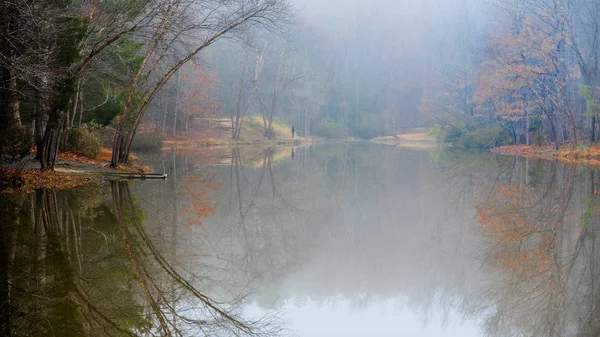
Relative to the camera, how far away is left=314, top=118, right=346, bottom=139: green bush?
66750 mm

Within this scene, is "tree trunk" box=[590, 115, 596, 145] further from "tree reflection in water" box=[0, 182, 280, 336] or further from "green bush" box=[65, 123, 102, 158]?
"tree reflection in water" box=[0, 182, 280, 336]

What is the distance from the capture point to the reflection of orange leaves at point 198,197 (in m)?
9.49

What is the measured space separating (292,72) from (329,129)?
13.2 meters

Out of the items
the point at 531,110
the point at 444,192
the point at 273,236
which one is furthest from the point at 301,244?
the point at 531,110

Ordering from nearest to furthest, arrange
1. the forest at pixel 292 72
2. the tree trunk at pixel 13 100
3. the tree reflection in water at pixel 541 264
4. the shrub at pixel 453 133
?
the tree reflection in water at pixel 541 264, the tree trunk at pixel 13 100, the forest at pixel 292 72, the shrub at pixel 453 133

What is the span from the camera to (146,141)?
36156 millimetres

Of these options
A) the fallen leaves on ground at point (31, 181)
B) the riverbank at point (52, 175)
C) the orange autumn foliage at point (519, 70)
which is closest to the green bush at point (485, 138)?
the orange autumn foliage at point (519, 70)

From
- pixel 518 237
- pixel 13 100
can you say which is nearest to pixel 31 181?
pixel 13 100

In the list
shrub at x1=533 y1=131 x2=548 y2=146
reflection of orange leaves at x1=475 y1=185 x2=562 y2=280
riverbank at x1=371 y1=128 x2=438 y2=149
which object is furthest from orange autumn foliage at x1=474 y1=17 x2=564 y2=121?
riverbank at x1=371 y1=128 x2=438 y2=149

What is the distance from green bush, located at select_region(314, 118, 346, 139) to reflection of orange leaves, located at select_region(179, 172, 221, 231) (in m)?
48.7

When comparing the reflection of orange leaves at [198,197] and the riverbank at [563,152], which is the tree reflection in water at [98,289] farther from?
the riverbank at [563,152]

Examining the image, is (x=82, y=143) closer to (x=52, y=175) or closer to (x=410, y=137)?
(x=52, y=175)

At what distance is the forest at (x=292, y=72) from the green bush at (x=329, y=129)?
18 cm

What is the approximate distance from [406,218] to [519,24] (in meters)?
30.0
